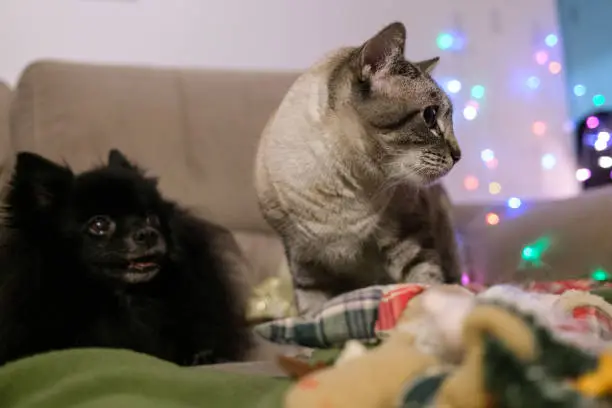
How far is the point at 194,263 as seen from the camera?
1.27 meters

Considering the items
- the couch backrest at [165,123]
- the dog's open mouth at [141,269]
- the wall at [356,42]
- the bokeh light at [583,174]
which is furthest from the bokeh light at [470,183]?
the dog's open mouth at [141,269]

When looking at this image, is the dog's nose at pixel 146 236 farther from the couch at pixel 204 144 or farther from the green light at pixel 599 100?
the green light at pixel 599 100

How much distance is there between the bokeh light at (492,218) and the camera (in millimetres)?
1922

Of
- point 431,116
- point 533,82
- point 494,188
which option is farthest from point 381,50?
point 533,82

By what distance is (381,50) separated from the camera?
137cm

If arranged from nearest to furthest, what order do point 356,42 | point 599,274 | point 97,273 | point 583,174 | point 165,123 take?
point 97,273 < point 599,274 < point 165,123 < point 356,42 < point 583,174

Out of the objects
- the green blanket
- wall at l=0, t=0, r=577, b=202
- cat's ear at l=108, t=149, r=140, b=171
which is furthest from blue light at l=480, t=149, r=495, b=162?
the green blanket

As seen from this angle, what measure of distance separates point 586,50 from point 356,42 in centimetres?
102

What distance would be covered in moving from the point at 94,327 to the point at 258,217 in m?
0.76

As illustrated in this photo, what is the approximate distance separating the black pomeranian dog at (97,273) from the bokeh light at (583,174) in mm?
2024

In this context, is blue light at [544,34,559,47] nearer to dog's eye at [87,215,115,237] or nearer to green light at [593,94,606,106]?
green light at [593,94,606,106]

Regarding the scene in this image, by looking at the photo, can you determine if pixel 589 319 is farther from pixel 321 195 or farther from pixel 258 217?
pixel 258 217

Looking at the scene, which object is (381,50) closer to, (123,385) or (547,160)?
(123,385)

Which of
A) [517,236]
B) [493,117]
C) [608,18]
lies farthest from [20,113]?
[608,18]
